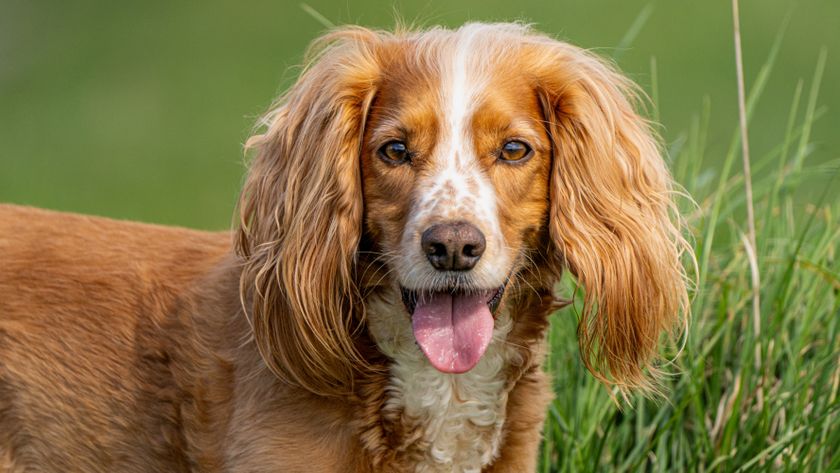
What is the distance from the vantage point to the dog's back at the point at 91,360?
4.32m

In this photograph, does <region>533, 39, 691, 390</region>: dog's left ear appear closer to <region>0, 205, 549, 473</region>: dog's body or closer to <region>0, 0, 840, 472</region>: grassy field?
<region>0, 205, 549, 473</region>: dog's body

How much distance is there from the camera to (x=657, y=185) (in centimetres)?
420

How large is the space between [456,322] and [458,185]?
15.7 inches

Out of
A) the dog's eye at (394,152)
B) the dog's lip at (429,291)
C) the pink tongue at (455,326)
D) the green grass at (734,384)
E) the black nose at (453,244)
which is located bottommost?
the green grass at (734,384)

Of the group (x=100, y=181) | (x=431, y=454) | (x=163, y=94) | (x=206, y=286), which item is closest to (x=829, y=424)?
(x=431, y=454)

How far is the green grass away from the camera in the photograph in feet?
15.8

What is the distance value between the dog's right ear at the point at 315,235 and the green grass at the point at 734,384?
121cm

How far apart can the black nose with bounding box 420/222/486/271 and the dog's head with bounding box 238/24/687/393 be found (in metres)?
0.03

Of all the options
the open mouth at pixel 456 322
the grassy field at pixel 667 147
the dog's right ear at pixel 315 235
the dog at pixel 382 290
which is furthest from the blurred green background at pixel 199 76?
the open mouth at pixel 456 322

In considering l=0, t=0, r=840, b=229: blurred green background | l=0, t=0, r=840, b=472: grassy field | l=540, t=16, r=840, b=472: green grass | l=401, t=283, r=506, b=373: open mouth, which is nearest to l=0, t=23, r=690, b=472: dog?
l=401, t=283, r=506, b=373: open mouth

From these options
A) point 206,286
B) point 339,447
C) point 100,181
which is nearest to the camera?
point 339,447

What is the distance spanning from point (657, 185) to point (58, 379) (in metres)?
1.94

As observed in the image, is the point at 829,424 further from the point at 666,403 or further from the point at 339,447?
the point at 339,447

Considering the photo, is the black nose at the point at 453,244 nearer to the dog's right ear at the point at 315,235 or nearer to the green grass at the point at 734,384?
the dog's right ear at the point at 315,235
